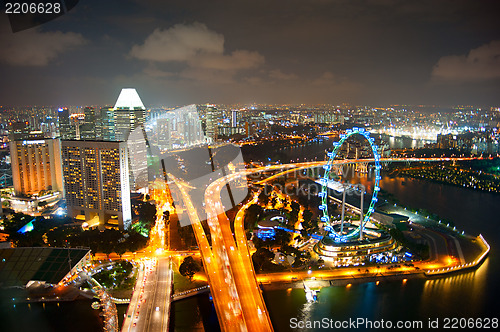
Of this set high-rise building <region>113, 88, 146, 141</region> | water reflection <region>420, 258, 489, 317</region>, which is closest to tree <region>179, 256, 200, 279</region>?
water reflection <region>420, 258, 489, 317</region>

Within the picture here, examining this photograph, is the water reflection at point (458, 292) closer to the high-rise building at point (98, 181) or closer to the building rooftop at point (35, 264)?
the building rooftop at point (35, 264)

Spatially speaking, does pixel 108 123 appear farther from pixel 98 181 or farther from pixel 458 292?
pixel 458 292

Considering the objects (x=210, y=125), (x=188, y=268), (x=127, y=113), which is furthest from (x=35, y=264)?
(x=210, y=125)

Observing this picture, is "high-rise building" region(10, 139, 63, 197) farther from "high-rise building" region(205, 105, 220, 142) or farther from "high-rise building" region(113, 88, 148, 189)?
"high-rise building" region(205, 105, 220, 142)

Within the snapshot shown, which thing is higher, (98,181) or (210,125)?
(210,125)

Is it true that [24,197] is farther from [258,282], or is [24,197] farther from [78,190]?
[258,282]

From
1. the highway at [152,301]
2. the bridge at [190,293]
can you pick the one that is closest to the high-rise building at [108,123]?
the highway at [152,301]

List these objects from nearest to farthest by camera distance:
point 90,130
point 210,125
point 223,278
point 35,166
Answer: point 223,278 < point 35,166 < point 90,130 < point 210,125
